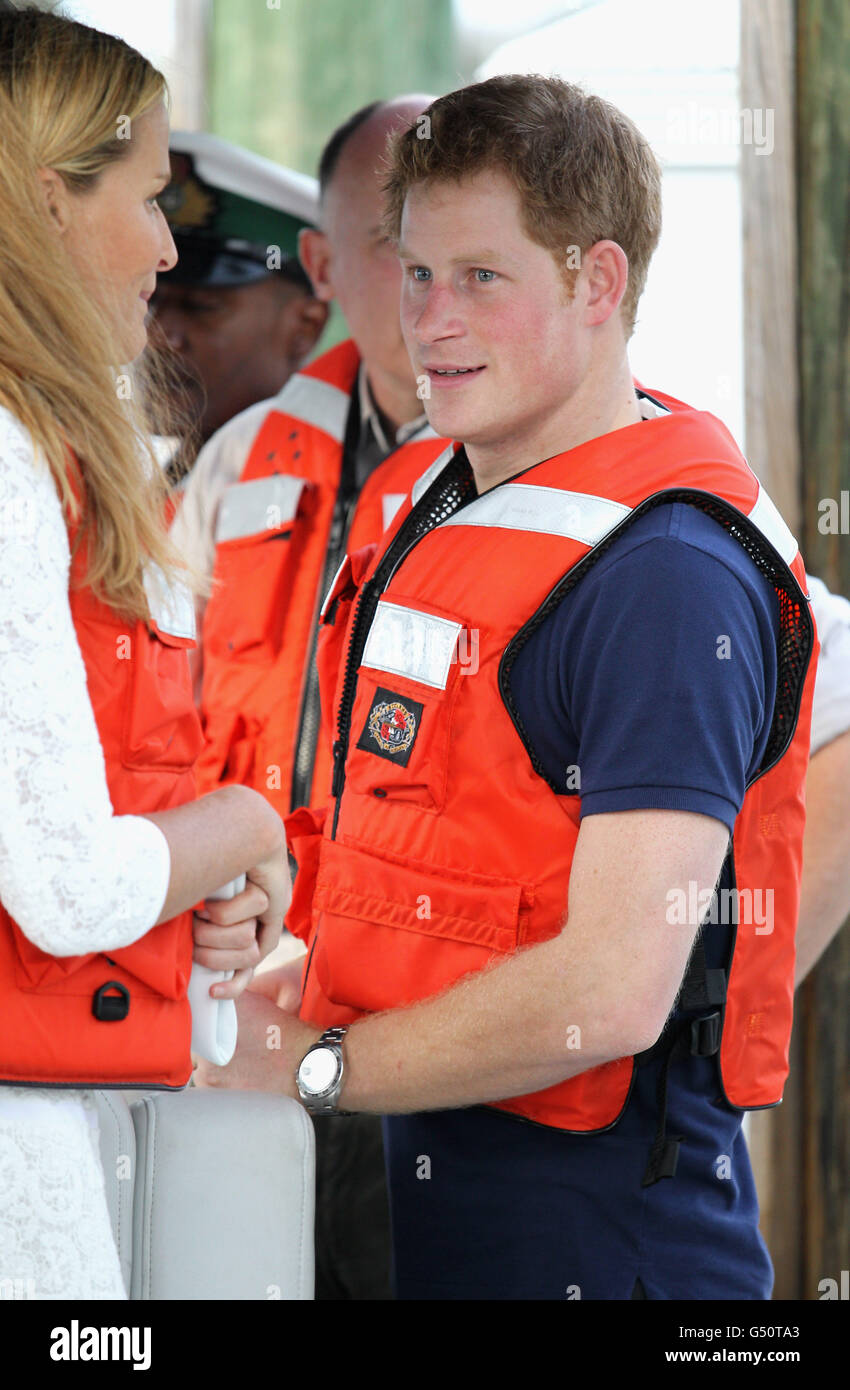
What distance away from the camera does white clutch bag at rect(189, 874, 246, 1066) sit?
1348 mm

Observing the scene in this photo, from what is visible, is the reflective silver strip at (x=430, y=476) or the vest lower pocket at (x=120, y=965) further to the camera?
the reflective silver strip at (x=430, y=476)

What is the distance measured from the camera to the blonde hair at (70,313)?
1.19m

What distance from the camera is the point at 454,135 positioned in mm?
1509

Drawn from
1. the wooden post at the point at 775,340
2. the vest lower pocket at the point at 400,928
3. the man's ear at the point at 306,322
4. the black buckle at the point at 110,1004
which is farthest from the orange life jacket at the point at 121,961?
the man's ear at the point at 306,322

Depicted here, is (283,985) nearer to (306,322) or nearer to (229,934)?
(229,934)

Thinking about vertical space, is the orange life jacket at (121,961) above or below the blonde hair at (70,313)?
below

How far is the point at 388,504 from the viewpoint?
257 centimetres

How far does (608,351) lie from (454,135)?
28cm

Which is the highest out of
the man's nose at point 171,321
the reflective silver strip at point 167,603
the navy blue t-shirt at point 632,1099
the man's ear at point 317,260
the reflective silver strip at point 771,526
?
the man's ear at point 317,260

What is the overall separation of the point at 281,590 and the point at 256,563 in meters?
0.08

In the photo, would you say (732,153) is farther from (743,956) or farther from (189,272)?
(743,956)

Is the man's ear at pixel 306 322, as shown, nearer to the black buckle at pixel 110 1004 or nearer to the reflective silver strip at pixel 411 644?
the reflective silver strip at pixel 411 644

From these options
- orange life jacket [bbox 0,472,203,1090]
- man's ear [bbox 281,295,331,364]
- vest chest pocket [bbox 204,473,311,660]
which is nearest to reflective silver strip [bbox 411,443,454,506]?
orange life jacket [bbox 0,472,203,1090]

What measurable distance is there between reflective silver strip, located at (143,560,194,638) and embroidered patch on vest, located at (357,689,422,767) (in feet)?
0.82
